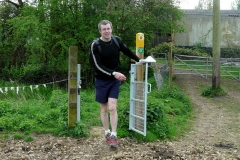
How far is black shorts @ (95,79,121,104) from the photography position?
553cm

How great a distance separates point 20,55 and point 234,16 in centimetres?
1778

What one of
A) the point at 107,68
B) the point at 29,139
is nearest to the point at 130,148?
the point at 107,68

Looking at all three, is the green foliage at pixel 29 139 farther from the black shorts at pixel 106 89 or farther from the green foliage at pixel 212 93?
the green foliage at pixel 212 93

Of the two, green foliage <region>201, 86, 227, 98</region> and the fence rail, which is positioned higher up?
the fence rail

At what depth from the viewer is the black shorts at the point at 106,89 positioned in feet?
18.1

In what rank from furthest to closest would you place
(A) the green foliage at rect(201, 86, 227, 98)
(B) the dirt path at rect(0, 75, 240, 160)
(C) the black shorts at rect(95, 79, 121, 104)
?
1. (A) the green foliage at rect(201, 86, 227, 98)
2. (C) the black shorts at rect(95, 79, 121, 104)
3. (B) the dirt path at rect(0, 75, 240, 160)

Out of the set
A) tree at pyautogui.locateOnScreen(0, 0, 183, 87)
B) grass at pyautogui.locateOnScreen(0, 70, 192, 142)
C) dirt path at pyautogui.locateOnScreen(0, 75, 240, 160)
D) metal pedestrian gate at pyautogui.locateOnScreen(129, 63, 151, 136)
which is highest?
tree at pyautogui.locateOnScreen(0, 0, 183, 87)

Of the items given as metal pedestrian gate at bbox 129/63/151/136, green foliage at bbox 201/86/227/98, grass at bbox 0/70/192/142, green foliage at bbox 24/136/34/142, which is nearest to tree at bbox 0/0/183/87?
green foliage at bbox 201/86/227/98

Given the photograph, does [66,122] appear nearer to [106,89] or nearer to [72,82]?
[72,82]

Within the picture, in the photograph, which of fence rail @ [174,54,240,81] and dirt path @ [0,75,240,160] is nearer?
dirt path @ [0,75,240,160]

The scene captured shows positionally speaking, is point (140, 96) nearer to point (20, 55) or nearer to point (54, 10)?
point (54, 10)

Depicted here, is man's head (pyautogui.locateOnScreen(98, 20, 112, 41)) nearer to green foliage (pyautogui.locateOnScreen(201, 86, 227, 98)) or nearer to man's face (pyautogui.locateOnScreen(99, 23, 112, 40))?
man's face (pyautogui.locateOnScreen(99, 23, 112, 40))

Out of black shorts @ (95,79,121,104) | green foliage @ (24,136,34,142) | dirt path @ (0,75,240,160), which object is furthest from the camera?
green foliage @ (24,136,34,142)

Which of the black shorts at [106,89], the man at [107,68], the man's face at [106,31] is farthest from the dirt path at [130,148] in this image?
the man's face at [106,31]
